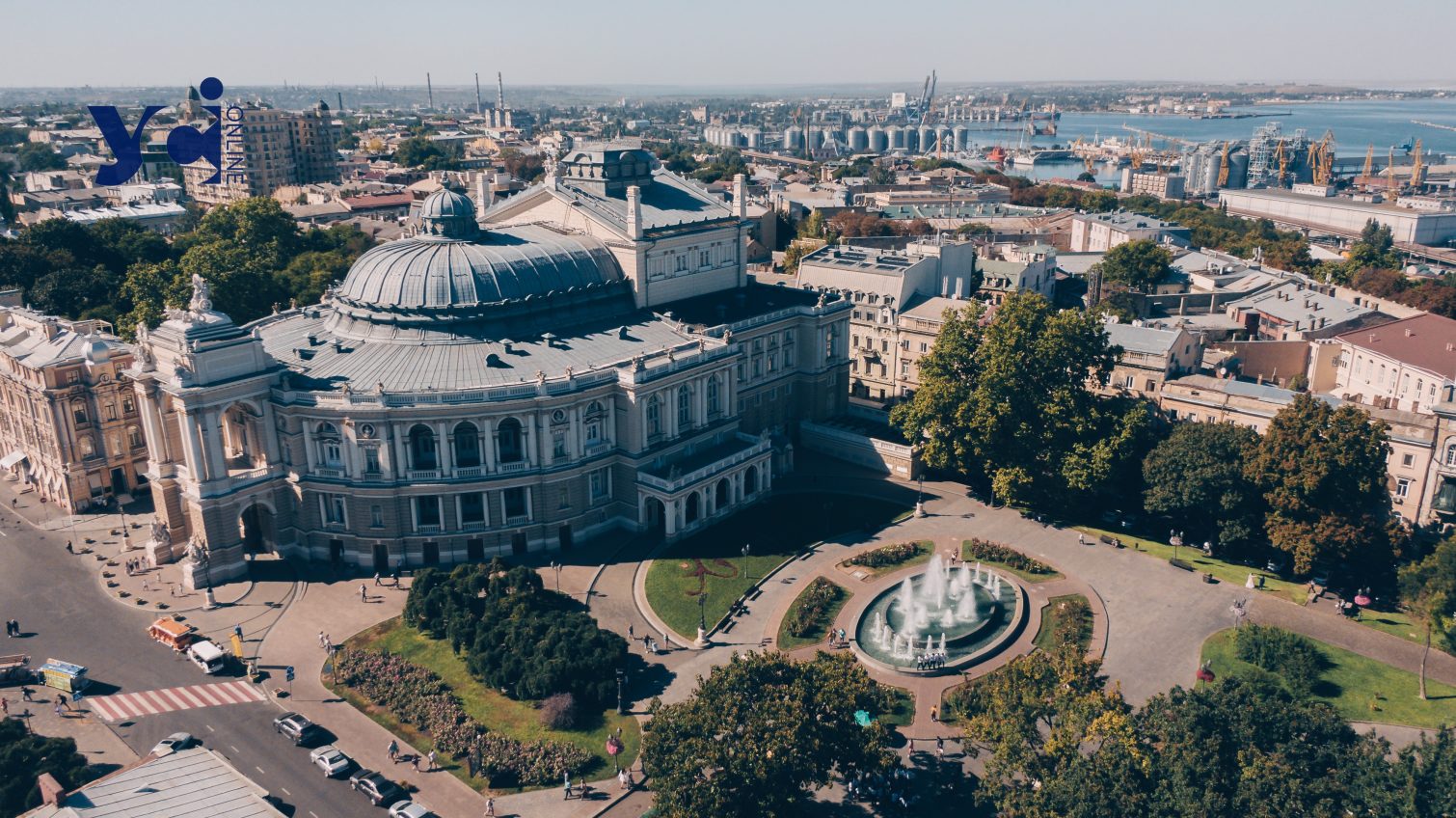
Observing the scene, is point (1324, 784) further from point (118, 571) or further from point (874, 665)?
point (118, 571)

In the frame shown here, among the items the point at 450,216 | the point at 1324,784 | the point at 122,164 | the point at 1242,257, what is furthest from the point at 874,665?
the point at 1242,257

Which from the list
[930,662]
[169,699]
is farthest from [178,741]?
[930,662]

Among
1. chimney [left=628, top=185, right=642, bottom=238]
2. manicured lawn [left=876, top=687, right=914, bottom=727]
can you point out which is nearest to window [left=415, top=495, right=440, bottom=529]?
chimney [left=628, top=185, right=642, bottom=238]

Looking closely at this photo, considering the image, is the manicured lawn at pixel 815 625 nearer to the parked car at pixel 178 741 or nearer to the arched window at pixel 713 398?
the arched window at pixel 713 398

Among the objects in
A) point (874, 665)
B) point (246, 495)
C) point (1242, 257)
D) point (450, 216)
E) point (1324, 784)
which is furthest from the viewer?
point (1242, 257)

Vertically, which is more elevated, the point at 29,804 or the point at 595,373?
the point at 595,373

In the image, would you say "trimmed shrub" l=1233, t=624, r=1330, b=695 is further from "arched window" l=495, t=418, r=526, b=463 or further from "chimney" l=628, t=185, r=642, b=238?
"chimney" l=628, t=185, r=642, b=238

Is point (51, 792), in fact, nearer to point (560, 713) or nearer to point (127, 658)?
point (560, 713)
